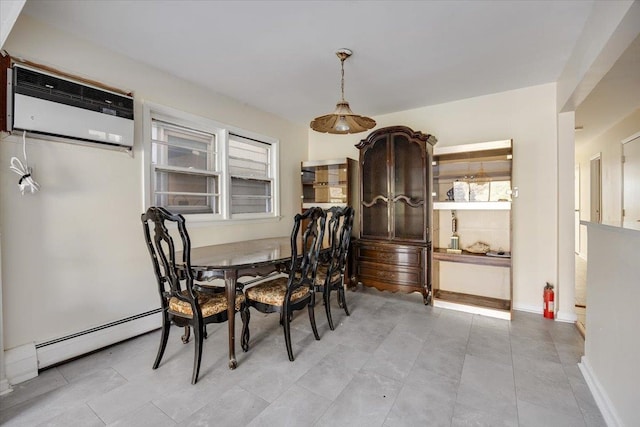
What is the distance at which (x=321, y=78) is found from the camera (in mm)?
2926

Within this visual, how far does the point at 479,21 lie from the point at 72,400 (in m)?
3.64

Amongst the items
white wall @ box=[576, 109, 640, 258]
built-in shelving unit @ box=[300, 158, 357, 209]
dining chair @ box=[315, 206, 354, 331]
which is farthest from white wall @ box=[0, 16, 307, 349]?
white wall @ box=[576, 109, 640, 258]

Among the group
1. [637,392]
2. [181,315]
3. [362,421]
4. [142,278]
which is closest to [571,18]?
[637,392]

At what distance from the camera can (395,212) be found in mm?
3625

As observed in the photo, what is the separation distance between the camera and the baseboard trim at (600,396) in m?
1.46

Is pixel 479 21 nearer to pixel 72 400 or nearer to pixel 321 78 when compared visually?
pixel 321 78

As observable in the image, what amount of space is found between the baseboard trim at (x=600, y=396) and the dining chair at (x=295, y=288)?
1.80 meters

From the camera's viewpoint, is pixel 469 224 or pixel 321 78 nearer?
pixel 321 78

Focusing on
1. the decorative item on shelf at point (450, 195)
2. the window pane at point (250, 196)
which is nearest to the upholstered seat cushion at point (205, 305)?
the window pane at point (250, 196)

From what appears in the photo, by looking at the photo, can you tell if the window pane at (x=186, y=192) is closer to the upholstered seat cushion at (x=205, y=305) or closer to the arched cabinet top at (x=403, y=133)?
the upholstered seat cushion at (x=205, y=305)

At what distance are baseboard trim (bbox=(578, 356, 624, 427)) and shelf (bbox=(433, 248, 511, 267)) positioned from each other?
108 cm

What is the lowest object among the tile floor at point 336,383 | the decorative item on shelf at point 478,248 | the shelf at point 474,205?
the tile floor at point 336,383

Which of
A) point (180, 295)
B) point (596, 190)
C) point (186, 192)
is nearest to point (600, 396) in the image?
point (180, 295)

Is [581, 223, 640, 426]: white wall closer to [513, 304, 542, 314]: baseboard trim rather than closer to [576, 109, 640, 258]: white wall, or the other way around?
[513, 304, 542, 314]: baseboard trim
